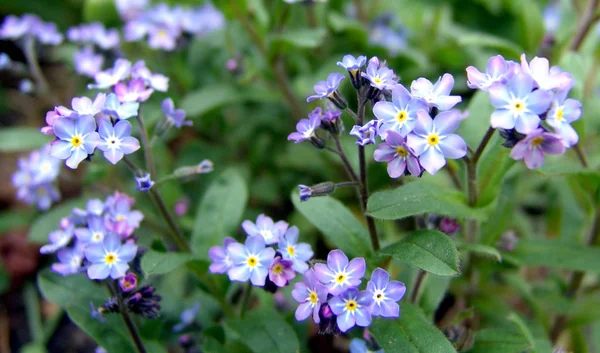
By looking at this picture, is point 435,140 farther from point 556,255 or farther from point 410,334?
point 556,255

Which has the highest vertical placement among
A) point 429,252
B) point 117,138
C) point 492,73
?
point 492,73

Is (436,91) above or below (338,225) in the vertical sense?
above

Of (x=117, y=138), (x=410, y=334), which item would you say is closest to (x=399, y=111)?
(x=410, y=334)

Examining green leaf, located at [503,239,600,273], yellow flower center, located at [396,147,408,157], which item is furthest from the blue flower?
green leaf, located at [503,239,600,273]

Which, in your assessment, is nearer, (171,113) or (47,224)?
(171,113)

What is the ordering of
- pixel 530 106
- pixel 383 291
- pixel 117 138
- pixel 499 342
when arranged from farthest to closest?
pixel 499 342, pixel 117 138, pixel 383 291, pixel 530 106

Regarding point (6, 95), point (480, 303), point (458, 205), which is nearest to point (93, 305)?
point (458, 205)

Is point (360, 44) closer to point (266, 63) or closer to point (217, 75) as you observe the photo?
point (266, 63)

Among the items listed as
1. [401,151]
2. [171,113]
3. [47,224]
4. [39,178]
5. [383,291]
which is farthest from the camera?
[47,224]
